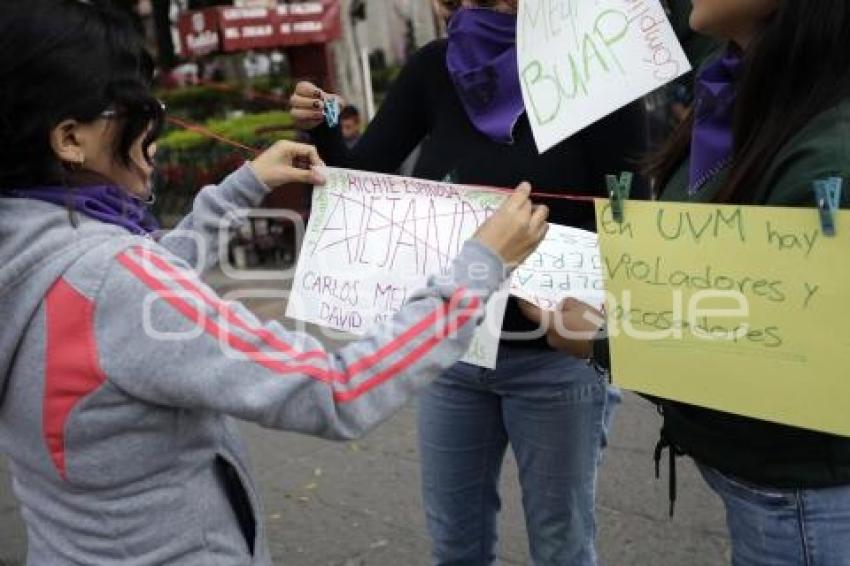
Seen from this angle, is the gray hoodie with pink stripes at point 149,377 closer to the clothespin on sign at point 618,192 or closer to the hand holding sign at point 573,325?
the clothespin on sign at point 618,192

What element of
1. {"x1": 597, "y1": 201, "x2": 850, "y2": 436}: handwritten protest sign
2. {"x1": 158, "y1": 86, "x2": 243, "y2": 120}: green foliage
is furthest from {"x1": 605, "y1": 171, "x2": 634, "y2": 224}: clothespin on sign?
{"x1": 158, "y1": 86, "x2": 243, "y2": 120}: green foliage

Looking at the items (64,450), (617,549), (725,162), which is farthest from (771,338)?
(617,549)

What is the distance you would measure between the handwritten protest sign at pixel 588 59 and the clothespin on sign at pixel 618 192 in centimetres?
25

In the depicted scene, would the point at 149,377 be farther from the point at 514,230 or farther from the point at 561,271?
the point at 561,271

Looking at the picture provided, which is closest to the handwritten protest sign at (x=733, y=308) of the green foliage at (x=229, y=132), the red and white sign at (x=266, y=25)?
the green foliage at (x=229, y=132)

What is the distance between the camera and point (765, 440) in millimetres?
1506

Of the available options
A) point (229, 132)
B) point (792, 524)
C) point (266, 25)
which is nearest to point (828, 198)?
point (792, 524)

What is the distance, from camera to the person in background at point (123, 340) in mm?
1250

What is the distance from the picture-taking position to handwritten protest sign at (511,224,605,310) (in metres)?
1.94

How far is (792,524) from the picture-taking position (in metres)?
1.49

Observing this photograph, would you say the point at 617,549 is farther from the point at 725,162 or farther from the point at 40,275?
the point at 40,275

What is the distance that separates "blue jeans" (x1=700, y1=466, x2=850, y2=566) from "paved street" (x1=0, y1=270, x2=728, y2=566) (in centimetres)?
169

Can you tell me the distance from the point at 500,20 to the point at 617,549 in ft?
6.57

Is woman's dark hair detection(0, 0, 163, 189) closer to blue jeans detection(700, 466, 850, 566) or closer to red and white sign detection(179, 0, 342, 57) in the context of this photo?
blue jeans detection(700, 466, 850, 566)
